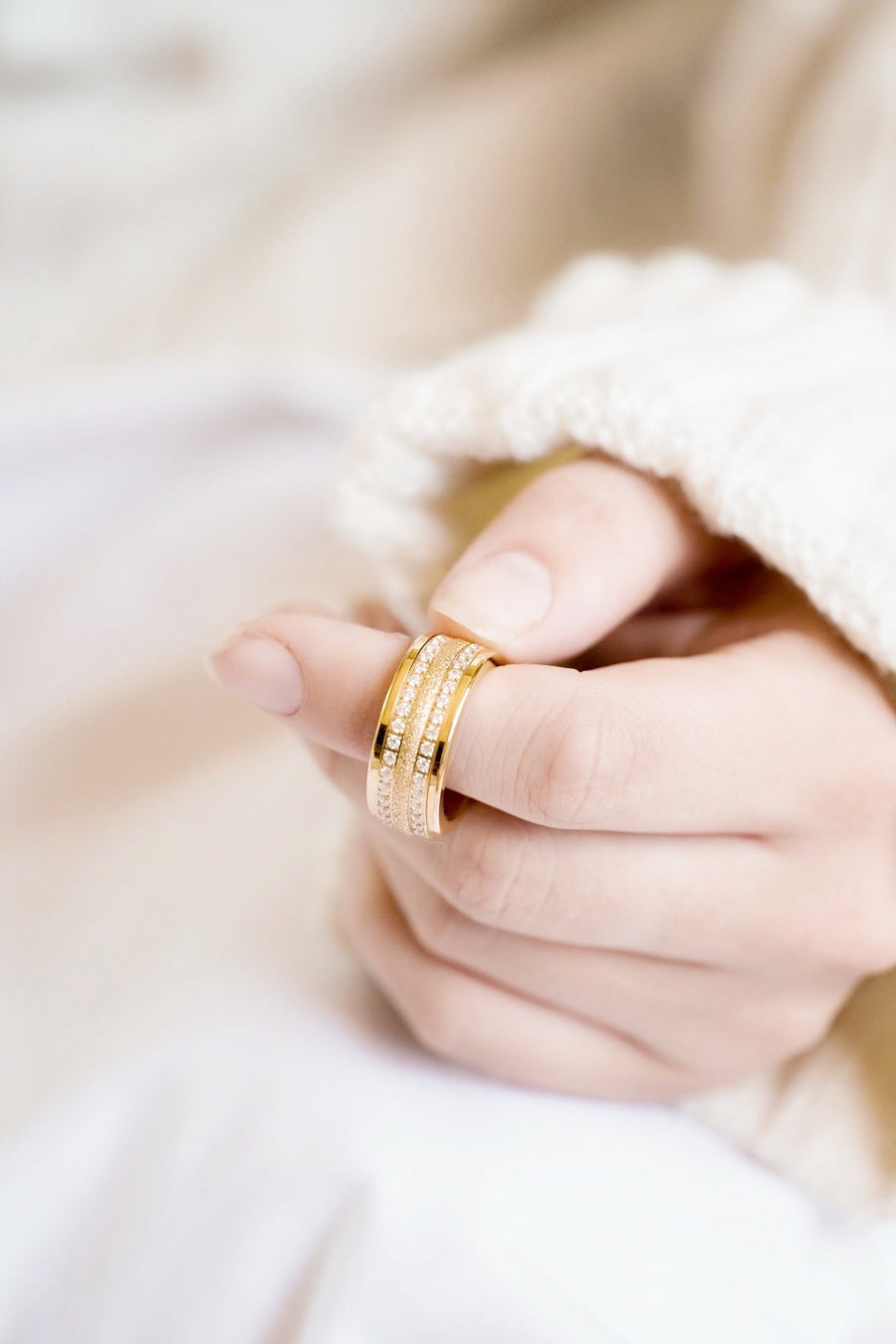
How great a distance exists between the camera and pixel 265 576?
0.87 meters

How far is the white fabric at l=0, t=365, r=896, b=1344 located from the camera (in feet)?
1.49

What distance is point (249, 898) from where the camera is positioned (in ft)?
2.12

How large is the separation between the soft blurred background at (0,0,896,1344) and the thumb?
0.81 ft

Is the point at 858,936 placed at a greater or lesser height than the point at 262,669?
lesser

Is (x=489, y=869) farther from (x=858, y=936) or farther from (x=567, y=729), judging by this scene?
(x=858, y=936)

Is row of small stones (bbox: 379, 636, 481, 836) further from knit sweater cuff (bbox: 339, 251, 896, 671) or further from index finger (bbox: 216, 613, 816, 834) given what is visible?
knit sweater cuff (bbox: 339, 251, 896, 671)

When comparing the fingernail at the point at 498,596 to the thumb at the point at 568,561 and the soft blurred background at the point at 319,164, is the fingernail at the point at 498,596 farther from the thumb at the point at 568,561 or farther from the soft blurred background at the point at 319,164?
the soft blurred background at the point at 319,164

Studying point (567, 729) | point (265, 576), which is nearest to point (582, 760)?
point (567, 729)

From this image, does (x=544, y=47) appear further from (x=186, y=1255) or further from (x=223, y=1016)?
(x=186, y=1255)

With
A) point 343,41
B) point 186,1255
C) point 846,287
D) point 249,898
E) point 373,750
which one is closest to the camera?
point 373,750

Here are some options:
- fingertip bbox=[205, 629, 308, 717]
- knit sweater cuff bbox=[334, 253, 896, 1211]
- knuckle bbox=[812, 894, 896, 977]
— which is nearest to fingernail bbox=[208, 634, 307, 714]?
fingertip bbox=[205, 629, 308, 717]

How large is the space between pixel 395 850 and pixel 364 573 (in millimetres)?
423

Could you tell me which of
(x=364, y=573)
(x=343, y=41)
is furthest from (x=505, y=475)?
(x=343, y=41)

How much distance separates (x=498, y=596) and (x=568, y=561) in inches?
1.8
